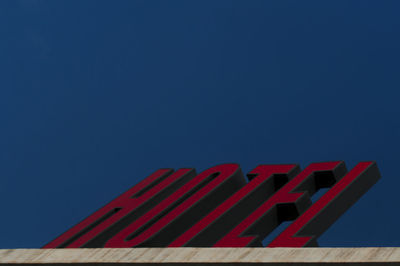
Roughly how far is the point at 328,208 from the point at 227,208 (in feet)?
3.95

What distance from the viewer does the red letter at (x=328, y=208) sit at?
7570 millimetres

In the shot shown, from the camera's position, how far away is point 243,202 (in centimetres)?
895

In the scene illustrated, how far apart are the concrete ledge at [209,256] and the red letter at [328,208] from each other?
1.56 meters

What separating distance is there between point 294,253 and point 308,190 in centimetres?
360

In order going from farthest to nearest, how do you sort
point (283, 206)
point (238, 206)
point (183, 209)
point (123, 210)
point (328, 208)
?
1. point (123, 210)
2. point (183, 209)
3. point (238, 206)
4. point (283, 206)
5. point (328, 208)

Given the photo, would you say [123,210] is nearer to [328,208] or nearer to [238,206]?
[238,206]

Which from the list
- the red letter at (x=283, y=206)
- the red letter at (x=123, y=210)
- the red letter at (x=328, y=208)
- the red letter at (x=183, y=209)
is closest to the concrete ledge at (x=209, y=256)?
the red letter at (x=328, y=208)

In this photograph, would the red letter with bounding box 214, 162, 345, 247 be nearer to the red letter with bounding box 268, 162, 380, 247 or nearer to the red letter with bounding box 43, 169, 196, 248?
the red letter with bounding box 268, 162, 380, 247

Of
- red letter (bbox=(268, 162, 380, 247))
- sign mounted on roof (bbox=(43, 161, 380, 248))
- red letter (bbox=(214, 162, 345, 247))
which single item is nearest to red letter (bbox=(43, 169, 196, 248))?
sign mounted on roof (bbox=(43, 161, 380, 248))

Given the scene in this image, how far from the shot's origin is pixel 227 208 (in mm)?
8750

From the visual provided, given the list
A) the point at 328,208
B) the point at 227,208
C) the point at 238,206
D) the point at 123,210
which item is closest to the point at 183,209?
the point at 227,208

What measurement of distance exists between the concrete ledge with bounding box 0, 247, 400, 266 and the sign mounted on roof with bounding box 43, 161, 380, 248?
1602 mm

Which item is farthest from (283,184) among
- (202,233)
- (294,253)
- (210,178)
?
(294,253)

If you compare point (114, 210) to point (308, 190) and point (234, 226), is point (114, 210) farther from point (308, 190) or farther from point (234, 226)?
point (308, 190)
